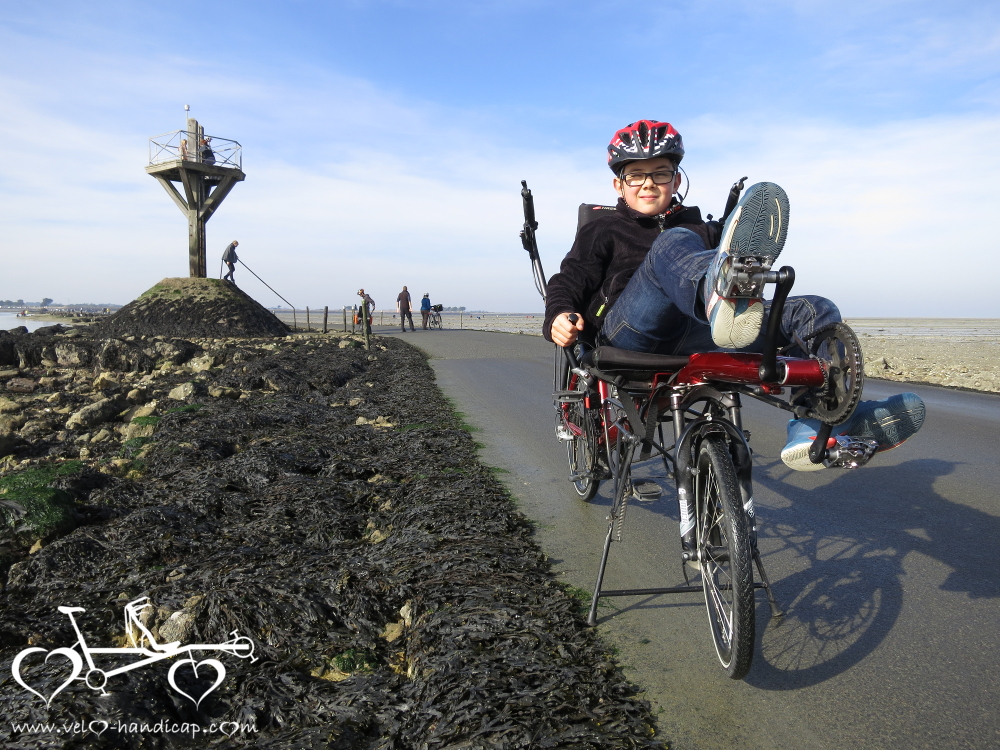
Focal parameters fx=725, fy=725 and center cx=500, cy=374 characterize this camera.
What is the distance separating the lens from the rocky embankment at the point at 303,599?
7.80 feet

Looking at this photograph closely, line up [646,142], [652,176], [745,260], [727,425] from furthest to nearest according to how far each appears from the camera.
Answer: [652,176] < [646,142] < [727,425] < [745,260]

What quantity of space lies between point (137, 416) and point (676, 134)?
8241mm

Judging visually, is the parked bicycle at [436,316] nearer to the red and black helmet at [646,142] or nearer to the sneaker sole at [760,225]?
the red and black helmet at [646,142]

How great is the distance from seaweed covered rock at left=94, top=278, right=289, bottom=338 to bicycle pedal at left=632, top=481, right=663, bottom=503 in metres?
27.5

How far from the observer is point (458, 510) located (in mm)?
4508

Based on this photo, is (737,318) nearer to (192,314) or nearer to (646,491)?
(646,491)

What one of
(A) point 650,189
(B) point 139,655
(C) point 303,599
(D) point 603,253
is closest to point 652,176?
(A) point 650,189

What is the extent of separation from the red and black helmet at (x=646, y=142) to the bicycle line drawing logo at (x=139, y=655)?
2831 mm

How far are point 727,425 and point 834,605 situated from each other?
126cm

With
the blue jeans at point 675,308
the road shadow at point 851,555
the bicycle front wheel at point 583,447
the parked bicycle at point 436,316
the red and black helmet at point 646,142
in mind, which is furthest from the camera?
the parked bicycle at point 436,316

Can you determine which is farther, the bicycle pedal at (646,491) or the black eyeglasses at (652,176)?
the black eyeglasses at (652,176)

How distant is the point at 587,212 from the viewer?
395cm

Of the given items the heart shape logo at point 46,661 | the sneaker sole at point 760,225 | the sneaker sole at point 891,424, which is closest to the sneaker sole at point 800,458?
the sneaker sole at point 891,424

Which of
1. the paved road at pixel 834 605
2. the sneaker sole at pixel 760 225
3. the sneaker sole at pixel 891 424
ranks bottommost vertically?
the paved road at pixel 834 605
